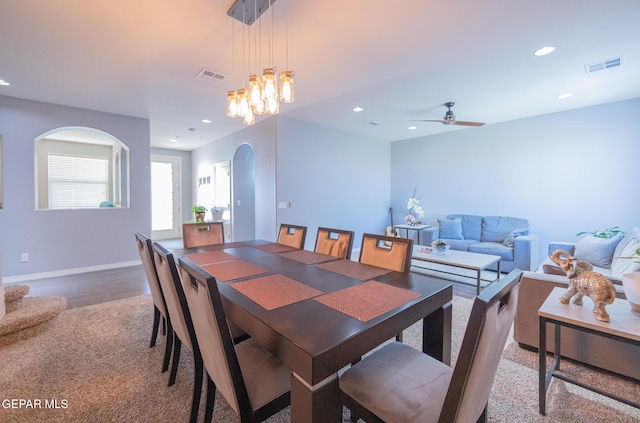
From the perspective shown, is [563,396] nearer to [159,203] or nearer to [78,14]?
[78,14]

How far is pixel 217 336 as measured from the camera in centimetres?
103

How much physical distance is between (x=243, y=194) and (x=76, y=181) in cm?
400

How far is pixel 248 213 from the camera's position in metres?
6.34

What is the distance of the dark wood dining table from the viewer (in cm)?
91

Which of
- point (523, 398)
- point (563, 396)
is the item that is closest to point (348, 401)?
point (523, 398)

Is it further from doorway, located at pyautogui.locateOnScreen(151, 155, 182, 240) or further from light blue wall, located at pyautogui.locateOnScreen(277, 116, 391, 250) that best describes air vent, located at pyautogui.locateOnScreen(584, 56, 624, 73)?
doorway, located at pyautogui.locateOnScreen(151, 155, 182, 240)

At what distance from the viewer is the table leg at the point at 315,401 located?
0.89 metres

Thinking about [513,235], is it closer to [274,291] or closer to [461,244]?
[461,244]

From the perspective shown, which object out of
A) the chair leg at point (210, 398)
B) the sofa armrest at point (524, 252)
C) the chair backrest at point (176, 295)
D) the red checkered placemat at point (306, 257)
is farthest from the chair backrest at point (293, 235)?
the sofa armrest at point (524, 252)

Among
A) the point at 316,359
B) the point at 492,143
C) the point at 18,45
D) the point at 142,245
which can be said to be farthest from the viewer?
the point at 492,143

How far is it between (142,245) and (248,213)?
14.5ft

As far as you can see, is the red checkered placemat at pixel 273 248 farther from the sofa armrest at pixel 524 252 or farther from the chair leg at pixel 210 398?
the sofa armrest at pixel 524 252

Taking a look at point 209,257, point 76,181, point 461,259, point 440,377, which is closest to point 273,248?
point 209,257

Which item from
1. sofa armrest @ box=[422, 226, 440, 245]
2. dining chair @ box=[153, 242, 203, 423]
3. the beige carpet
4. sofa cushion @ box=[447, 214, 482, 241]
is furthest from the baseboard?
sofa cushion @ box=[447, 214, 482, 241]
